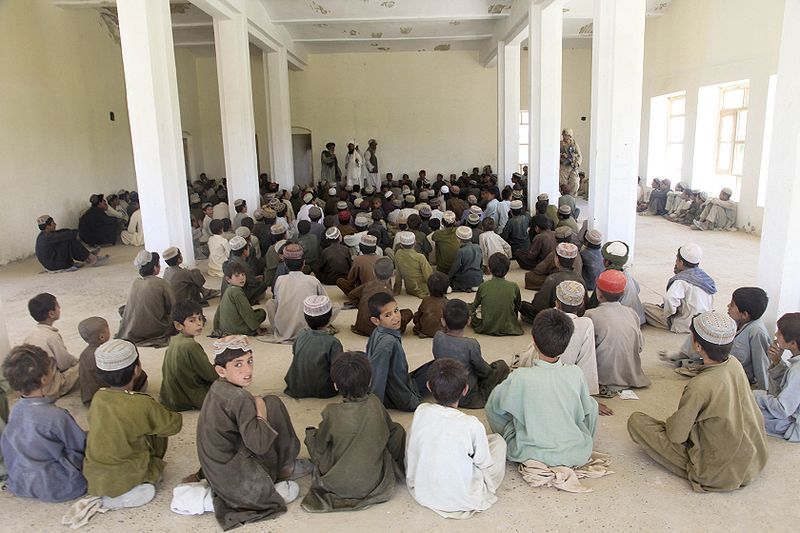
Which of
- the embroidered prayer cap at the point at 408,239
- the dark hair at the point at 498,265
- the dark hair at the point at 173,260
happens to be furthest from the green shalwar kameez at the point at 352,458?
the embroidered prayer cap at the point at 408,239

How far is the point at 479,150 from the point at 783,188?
44.0ft

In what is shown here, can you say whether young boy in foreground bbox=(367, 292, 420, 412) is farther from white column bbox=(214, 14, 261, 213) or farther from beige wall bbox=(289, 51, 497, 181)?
beige wall bbox=(289, 51, 497, 181)

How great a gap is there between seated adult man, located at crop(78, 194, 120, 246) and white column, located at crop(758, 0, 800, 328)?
984 centimetres

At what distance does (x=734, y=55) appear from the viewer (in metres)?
10.5

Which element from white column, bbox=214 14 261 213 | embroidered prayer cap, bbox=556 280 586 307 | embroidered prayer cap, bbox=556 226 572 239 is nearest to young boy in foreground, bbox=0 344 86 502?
embroidered prayer cap, bbox=556 280 586 307

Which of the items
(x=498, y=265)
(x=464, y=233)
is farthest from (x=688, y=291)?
(x=464, y=233)

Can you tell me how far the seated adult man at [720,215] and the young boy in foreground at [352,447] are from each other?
382 inches

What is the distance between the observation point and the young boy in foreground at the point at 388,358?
12.0 feet

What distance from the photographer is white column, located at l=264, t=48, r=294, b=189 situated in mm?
12984

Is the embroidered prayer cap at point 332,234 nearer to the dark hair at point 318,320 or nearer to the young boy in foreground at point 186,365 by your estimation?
the dark hair at point 318,320

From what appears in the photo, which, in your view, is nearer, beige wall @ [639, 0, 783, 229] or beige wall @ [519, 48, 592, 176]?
beige wall @ [639, 0, 783, 229]

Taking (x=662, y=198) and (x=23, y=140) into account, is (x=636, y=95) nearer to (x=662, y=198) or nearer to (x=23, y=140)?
(x=662, y=198)

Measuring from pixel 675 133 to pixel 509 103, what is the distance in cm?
427

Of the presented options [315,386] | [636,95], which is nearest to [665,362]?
[315,386]
